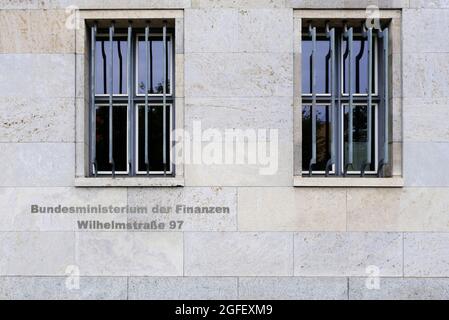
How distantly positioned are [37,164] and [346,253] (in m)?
5.33

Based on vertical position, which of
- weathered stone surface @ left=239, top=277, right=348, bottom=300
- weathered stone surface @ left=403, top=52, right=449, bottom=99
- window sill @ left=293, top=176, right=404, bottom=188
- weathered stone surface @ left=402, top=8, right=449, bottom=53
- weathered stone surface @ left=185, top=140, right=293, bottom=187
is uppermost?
weathered stone surface @ left=402, top=8, right=449, bottom=53

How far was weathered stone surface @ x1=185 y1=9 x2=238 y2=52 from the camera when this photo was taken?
8.50 meters

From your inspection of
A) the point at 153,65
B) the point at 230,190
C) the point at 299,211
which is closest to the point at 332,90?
the point at 299,211

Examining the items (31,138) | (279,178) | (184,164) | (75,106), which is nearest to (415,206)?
(279,178)

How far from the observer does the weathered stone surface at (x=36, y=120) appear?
8.49 meters

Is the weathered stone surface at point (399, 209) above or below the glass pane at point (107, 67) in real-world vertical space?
below

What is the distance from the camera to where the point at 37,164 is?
848 centimetres

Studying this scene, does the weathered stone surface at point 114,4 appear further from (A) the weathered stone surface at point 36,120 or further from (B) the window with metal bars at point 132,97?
(A) the weathered stone surface at point 36,120

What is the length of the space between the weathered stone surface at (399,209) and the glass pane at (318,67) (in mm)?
1914

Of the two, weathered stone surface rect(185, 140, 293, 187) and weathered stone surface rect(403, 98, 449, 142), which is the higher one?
weathered stone surface rect(403, 98, 449, 142)

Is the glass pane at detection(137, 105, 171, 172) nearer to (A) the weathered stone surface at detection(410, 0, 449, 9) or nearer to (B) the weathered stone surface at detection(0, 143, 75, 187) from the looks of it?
(B) the weathered stone surface at detection(0, 143, 75, 187)

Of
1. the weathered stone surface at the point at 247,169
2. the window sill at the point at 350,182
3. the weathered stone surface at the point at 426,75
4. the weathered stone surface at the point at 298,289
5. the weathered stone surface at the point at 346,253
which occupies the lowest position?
the weathered stone surface at the point at 298,289

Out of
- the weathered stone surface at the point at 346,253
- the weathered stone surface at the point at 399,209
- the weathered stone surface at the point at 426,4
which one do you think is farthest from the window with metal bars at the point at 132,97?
the weathered stone surface at the point at 426,4

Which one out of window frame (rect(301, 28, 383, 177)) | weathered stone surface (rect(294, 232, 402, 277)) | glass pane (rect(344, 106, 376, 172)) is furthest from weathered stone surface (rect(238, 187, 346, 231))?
glass pane (rect(344, 106, 376, 172))
